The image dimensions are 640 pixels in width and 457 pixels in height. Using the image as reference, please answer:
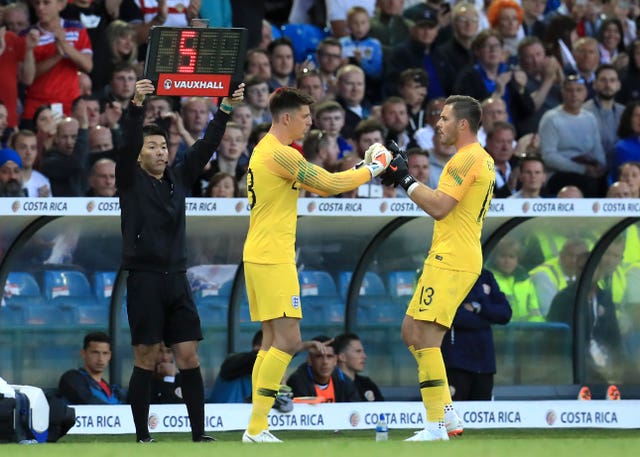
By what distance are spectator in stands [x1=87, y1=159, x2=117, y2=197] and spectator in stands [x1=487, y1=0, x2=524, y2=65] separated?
21.7ft

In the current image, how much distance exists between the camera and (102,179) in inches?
555

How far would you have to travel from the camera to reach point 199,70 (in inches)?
441


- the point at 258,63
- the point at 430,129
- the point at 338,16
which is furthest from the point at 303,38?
the point at 430,129

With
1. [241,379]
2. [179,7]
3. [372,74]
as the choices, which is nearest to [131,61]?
[179,7]

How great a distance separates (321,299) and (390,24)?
17.7 ft

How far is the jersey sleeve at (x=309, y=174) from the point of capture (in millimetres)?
10852

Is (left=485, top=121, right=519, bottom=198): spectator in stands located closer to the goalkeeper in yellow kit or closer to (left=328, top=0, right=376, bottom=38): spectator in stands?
(left=328, top=0, right=376, bottom=38): spectator in stands

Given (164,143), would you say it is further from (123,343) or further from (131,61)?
(131,61)

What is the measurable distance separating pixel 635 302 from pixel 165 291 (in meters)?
5.77

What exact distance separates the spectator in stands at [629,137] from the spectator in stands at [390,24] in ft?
9.28

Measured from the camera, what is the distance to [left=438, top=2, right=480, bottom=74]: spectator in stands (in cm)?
1859

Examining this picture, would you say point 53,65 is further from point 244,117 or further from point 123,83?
point 244,117

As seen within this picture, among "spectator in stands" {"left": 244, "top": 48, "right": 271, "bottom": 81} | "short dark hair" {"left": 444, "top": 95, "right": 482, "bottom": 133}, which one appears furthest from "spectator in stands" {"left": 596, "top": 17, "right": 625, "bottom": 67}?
"short dark hair" {"left": 444, "top": 95, "right": 482, "bottom": 133}

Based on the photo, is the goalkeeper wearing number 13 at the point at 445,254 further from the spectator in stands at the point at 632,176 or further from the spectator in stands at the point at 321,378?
the spectator in stands at the point at 632,176
